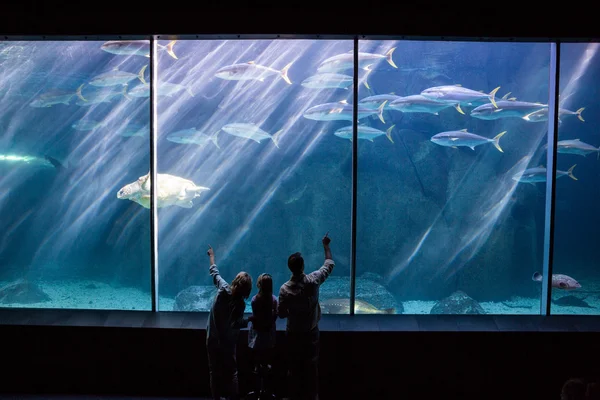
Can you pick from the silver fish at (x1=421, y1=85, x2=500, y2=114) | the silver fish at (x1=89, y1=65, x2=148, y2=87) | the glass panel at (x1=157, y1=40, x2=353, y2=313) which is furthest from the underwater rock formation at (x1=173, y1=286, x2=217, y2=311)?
the silver fish at (x1=421, y1=85, x2=500, y2=114)

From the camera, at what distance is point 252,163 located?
9727mm

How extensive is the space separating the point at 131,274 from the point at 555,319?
22.6ft

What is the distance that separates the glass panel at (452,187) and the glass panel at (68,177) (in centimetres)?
425

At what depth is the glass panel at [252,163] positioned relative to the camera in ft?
30.0

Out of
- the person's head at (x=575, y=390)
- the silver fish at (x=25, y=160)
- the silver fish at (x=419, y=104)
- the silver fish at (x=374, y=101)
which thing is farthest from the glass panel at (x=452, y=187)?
the silver fish at (x=25, y=160)

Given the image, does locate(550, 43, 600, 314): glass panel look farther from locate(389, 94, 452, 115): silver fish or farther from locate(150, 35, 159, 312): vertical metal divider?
locate(150, 35, 159, 312): vertical metal divider

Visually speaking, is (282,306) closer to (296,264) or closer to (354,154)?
(296,264)

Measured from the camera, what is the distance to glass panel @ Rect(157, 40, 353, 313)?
914 centimetres

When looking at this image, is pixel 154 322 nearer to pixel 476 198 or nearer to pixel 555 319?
pixel 555 319

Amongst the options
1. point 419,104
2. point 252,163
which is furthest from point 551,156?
point 252,163

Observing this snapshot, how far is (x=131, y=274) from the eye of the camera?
340 inches

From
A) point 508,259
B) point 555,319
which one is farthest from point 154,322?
point 508,259

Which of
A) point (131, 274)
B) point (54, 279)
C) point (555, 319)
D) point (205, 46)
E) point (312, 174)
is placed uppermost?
point (205, 46)

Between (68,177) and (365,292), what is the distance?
8.48 metres
